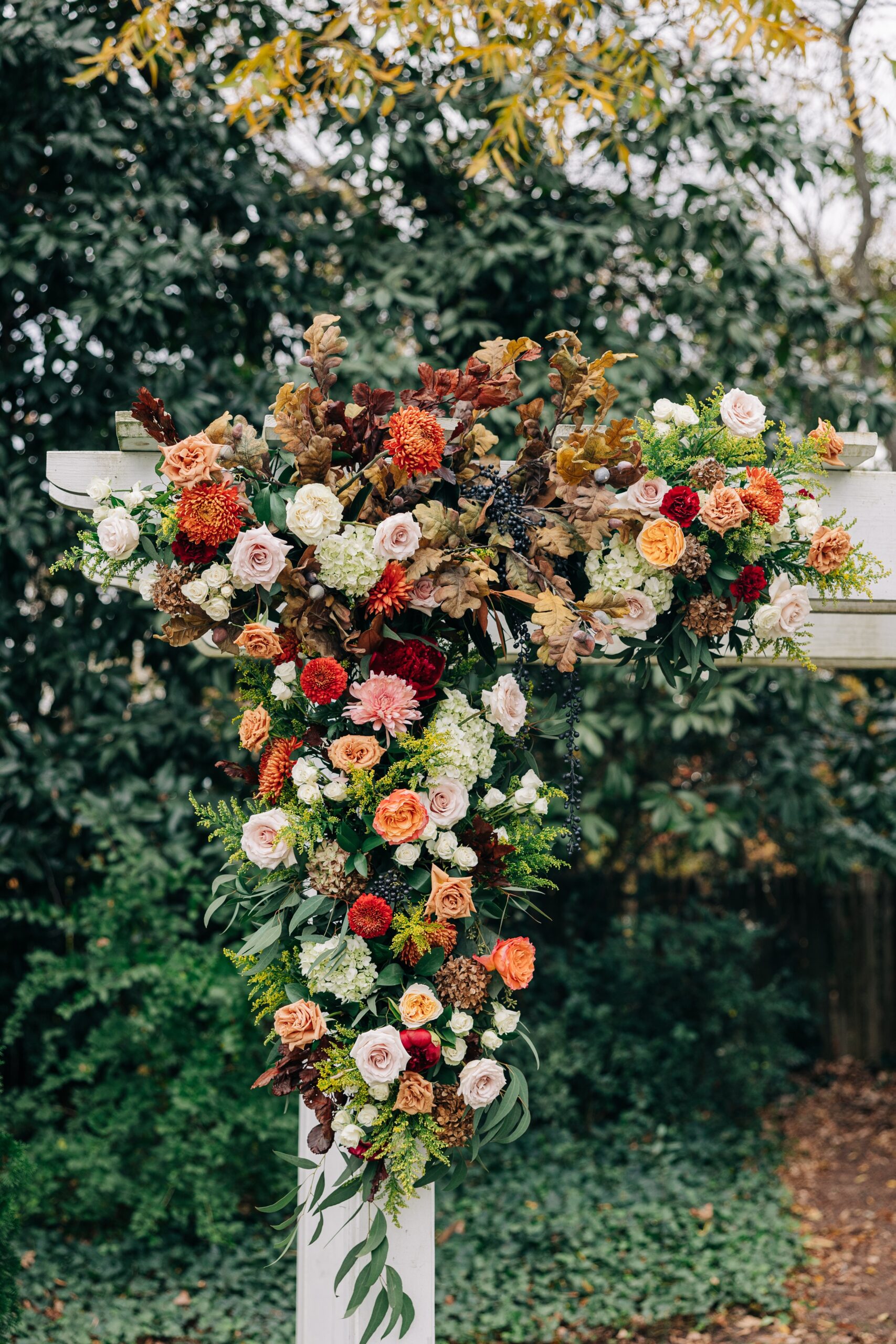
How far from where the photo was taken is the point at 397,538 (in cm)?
162

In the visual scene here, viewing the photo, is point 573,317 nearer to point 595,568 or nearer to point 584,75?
point 584,75

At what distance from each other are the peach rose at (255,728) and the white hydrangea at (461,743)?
0.93 ft

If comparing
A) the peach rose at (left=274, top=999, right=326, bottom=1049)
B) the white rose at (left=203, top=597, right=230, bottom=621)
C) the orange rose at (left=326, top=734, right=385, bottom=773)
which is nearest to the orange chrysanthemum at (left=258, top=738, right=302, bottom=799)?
the orange rose at (left=326, top=734, right=385, bottom=773)

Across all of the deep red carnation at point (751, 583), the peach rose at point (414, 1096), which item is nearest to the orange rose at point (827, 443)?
the deep red carnation at point (751, 583)

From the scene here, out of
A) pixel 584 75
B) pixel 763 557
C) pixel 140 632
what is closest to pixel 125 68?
pixel 584 75

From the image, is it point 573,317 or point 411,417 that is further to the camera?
point 573,317

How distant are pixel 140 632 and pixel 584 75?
8.19 ft

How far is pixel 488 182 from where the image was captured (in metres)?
3.82

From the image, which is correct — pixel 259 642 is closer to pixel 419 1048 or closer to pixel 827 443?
pixel 419 1048

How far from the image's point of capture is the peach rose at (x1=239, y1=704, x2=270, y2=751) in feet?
5.67

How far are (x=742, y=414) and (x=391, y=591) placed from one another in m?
0.72

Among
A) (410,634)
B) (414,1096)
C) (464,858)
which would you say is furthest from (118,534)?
(414,1096)

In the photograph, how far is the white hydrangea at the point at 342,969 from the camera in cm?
160

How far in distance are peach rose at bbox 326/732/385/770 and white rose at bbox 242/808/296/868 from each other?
14 centimetres
